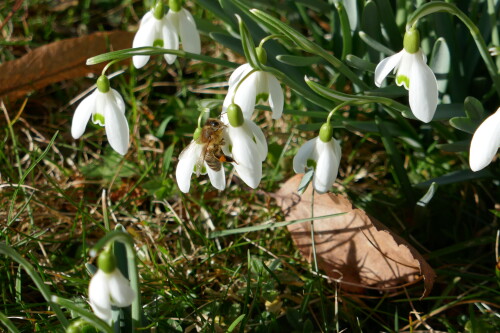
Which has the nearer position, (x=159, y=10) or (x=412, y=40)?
(x=412, y=40)

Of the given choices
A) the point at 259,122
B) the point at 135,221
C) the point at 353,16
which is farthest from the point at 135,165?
the point at 353,16

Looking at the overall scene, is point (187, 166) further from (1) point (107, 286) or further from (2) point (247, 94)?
(1) point (107, 286)

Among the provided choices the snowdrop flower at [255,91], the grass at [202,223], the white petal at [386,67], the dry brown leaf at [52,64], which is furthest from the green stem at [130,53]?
the dry brown leaf at [52,64]

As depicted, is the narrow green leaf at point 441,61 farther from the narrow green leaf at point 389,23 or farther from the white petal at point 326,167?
the white petal at point 326,167

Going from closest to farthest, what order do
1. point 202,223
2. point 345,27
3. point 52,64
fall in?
point 345,27, point 202,223, point 52,64

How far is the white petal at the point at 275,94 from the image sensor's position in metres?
1.17

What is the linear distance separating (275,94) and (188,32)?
25 cm

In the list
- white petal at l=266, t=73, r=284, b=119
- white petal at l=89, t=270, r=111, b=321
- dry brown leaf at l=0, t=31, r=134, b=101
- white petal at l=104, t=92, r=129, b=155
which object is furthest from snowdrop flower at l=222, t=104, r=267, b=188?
dry brown leaf at l=0, t=31, r=134, b=101

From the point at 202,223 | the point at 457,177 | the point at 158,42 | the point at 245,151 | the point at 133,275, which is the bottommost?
the point at 202,223

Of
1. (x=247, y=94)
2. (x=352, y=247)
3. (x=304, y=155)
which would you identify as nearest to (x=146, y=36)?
(x=247, y=94)

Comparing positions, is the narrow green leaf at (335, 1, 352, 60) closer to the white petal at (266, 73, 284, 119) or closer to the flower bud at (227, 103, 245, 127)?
the white petal at (266, 73, 284, 119)

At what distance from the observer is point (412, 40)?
1044mm

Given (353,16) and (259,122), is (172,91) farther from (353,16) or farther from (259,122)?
(353,16)

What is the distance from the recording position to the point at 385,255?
4.39 ft
